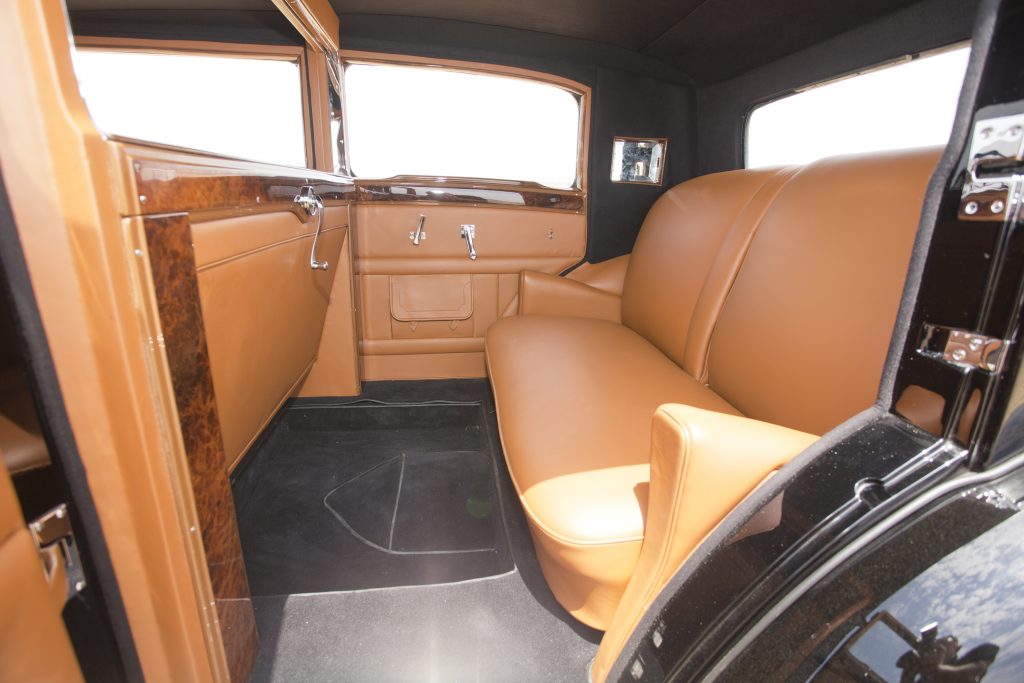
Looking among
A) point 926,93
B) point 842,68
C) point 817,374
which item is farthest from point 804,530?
point 842,68

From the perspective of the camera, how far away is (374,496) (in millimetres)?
1611

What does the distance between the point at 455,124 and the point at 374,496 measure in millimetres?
1525

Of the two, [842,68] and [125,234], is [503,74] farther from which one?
[125,234]

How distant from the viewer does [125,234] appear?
1.90 ft

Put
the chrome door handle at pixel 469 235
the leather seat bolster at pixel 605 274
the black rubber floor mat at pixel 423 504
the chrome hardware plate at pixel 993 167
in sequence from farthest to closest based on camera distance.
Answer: the leather seat bolster at pixel 605 274 < the chrome door handle at pixel 469 235 < the black rubber floor mat at pixel 423 504 < the chrome hardware plate at pixel 993 167

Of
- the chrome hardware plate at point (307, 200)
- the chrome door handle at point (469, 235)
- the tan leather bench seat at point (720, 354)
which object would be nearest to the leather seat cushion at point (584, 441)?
the tan leather bench seat at point (720, 354)

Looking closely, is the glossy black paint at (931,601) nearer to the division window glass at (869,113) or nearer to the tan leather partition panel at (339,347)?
the division window glass at (869,113)

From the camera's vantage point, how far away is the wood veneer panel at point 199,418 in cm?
65

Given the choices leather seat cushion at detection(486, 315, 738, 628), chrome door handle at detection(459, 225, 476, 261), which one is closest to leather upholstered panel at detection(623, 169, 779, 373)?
leather seat cushion at detection(486, 315, 738, 628)

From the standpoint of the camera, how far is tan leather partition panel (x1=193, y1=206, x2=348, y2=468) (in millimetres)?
816

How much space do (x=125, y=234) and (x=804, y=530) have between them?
0.86 meters

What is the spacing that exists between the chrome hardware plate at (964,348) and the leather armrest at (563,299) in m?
1.76

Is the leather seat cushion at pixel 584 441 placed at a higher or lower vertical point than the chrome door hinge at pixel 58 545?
lower

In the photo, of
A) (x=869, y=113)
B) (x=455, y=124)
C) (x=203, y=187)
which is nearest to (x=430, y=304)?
(x=455, y=124)
